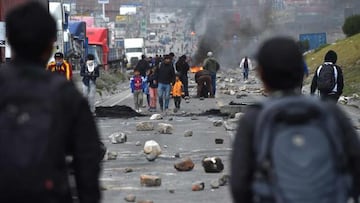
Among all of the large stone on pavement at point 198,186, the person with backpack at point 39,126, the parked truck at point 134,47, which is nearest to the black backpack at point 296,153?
the person with backpack at point 39,126

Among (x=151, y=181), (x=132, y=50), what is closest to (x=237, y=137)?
(x=151, y=181)

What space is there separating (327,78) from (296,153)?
10512mm

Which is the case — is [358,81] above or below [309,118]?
below

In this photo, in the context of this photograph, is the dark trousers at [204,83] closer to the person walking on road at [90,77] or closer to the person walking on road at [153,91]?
the person walking on road at [153,91]

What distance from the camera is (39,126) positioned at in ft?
13.0

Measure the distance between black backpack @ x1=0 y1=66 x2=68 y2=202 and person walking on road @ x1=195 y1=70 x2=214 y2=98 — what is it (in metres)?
26.1

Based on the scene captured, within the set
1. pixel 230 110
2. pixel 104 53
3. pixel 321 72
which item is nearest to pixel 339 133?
pixel 321 72

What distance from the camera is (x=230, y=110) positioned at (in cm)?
2148

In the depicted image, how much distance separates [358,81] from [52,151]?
28538 mm

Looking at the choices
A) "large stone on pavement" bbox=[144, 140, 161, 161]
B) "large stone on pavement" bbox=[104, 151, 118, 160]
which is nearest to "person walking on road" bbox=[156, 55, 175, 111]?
"large stone on pavement" bbox=[104, 151, 118, 160]

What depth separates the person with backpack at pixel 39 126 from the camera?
3.93 meters

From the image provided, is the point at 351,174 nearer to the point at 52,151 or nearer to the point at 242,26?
the point at 52,151

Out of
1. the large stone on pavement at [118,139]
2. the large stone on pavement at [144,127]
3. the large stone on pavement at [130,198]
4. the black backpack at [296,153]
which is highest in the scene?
the black backpack at [296,153]

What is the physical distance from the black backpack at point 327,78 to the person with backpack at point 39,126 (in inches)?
408
